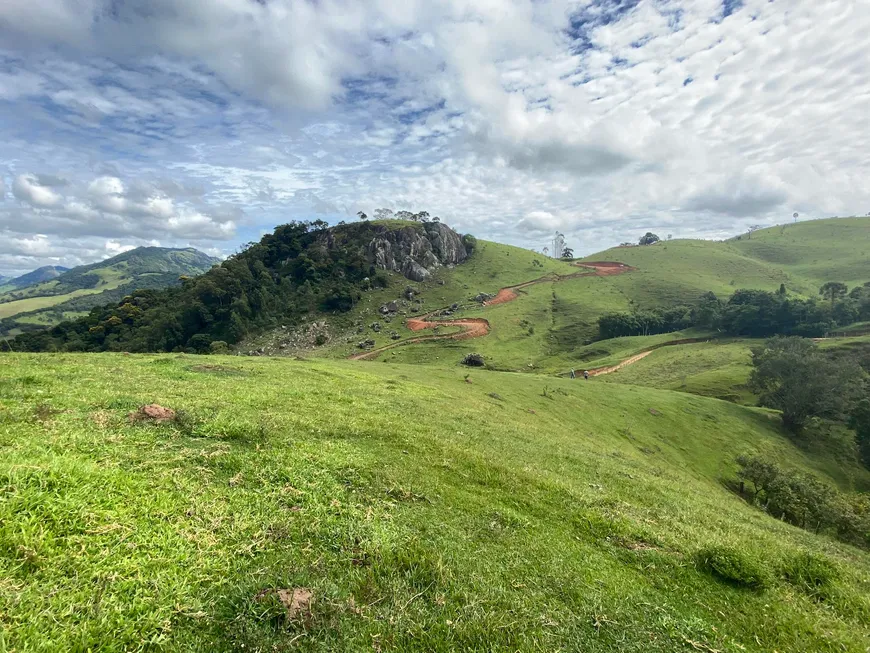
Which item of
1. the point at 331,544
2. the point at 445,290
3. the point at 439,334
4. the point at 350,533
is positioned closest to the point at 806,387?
the point at 439,334

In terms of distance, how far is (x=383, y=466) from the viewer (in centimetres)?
1193

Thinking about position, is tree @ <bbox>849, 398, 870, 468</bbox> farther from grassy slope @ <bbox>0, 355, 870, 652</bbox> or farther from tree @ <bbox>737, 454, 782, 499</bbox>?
grassy slope @ <bbox>0, 355, 870, 652</bbox>

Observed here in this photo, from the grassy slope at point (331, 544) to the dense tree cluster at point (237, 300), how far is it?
9407cm

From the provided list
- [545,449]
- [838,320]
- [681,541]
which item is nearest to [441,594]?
[681,541]

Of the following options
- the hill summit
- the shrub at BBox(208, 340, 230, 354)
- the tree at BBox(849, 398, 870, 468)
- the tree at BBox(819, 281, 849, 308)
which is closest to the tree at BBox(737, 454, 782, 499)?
the tree at BBox(849, 398, 870, 468)

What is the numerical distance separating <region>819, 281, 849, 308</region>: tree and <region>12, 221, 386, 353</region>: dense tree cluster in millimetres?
141328

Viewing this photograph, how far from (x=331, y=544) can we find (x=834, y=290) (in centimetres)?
16866

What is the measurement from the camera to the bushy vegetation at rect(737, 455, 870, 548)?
83.4ft

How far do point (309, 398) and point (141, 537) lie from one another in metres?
12.7

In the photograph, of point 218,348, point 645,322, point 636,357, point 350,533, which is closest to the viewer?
point 350,533

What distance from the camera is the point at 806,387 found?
178ft

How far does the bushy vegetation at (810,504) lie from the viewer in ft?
83.4

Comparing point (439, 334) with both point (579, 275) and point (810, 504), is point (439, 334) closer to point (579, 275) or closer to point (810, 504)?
point (810, 504)

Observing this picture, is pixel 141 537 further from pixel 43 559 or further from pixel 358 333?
pixel 358 333
